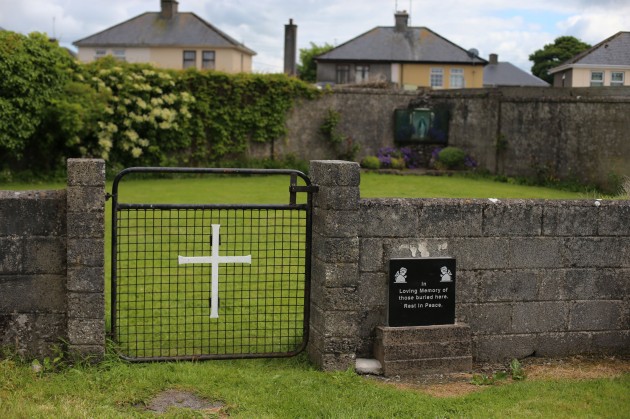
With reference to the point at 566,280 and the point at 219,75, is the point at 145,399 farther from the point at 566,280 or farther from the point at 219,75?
the point at 219,75

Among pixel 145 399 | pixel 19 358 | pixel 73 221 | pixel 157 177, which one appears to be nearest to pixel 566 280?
pixel 145 399

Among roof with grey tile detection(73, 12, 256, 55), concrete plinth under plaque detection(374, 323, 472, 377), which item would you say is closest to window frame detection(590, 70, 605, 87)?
concrete plinth under plaque detection(374, 323, 472, 377)

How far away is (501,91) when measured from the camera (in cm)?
2327

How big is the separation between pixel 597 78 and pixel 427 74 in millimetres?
26870

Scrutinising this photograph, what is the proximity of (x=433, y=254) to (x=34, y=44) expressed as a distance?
55.3 feet

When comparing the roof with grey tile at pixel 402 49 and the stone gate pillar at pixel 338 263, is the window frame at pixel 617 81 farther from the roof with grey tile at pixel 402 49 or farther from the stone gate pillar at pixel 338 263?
the roof with grey tile at pixel 402 49

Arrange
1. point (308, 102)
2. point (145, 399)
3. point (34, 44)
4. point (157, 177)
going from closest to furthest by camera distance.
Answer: point (145, 399)
point (34, 44)
point (157, 177)
point (308, 102)

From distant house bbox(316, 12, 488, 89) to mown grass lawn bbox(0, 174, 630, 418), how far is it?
1597 inches

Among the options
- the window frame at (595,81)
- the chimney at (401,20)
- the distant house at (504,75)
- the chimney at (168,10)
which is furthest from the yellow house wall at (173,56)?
the window frame at (595,81)

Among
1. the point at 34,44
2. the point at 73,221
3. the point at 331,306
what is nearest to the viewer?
the point at 73,221

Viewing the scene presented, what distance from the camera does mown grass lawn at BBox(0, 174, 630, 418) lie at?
521 cm

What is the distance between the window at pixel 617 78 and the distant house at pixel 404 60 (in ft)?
85.3

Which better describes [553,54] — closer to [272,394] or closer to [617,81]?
[617,81]

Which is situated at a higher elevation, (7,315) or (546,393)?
(7,315)
